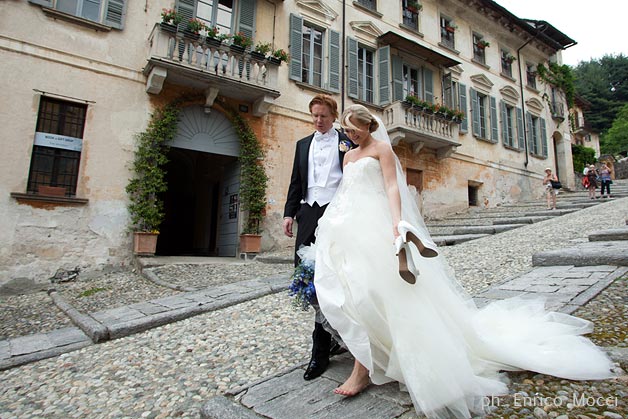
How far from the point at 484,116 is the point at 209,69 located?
39.1ft

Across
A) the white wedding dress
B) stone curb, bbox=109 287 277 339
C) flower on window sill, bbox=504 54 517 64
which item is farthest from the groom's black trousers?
flower on window sill, bbox=504 54 517 64

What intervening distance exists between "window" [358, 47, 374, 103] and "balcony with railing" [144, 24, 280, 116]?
12.0ft

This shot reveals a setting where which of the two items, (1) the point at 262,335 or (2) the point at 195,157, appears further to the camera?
(2) the point at 195,157

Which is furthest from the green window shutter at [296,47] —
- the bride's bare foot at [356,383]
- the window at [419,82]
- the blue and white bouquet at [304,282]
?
the bride's bare foot at [356,383]

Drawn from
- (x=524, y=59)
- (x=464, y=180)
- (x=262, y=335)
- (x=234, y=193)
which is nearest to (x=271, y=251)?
(x=234, y=193)

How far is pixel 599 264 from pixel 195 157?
39.4 feet

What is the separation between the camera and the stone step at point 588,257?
3.83 metres

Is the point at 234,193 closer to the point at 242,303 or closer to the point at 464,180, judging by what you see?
the point at 242,303

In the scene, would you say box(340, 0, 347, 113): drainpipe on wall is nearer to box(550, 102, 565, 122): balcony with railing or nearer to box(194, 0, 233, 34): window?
box(194, 0, 233, 34): window

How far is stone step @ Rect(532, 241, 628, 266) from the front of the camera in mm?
3830

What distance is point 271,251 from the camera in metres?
8.78

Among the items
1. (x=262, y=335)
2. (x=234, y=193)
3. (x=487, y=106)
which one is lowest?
(x=262, y=335)

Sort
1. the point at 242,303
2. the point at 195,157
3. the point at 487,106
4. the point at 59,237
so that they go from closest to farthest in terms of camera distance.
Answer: the point at 242,303, the point at 59,237, the point at 195,157, the point at 487,106

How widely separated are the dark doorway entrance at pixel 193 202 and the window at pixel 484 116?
10.3m
